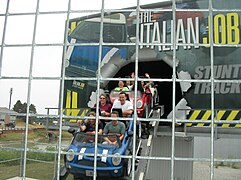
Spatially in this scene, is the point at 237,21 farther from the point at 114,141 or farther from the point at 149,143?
the point at 114,141

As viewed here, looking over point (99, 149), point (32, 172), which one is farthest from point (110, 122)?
point (32, 172)

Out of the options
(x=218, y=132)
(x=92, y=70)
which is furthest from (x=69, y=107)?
(x=218, y=132)

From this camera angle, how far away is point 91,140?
5438 mm

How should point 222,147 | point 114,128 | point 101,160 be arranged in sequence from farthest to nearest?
point 222,147, point 114,128, point 101,160

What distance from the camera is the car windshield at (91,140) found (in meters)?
5.20

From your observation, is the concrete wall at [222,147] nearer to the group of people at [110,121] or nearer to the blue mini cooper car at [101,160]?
the group of people at [110,121]

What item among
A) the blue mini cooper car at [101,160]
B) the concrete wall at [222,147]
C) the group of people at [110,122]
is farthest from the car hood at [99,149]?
the concrete wall at [222,147]

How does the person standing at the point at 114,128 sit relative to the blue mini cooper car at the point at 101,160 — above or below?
above

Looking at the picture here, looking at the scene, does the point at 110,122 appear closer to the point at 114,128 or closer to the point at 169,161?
the point at 114,128

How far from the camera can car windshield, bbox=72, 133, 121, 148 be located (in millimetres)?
5204

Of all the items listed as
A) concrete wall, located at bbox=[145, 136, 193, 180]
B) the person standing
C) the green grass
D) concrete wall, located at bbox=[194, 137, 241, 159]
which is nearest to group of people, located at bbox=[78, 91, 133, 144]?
the person standing

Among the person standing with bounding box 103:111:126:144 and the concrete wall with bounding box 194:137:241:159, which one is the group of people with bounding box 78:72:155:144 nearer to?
the person standing with bounding box 103:111:126:144

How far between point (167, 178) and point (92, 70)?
10.2 ft

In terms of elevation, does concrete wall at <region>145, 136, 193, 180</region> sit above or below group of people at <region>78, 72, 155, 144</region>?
below
